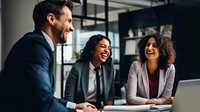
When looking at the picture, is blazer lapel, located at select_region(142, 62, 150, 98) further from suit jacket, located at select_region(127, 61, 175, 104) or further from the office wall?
the office wall

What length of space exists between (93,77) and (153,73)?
0.51m

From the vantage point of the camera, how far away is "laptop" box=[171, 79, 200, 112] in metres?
1.07

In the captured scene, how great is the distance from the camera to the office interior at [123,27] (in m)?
3.79

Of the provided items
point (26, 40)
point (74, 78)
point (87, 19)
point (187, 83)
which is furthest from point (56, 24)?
point (87, 19)

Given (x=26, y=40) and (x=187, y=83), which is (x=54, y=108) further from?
(x=187, y=83)

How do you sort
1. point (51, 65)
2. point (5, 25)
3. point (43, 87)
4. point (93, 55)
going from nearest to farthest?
1. point (43, 87)
2. point (51, 65)
3. point (93, 55)
4. point (5, 25)

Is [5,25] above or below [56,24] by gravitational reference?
above

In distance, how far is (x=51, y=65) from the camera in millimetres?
1223

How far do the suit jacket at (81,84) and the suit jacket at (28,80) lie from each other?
98 centimetres

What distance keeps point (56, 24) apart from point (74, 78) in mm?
966

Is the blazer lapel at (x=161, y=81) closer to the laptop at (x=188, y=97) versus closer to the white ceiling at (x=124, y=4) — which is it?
the laptop at (x=188, y=97)

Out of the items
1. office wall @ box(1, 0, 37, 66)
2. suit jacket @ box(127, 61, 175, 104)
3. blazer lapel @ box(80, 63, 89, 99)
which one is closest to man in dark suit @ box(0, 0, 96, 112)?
blazer lapel @ box(80, 63, 89, 99)

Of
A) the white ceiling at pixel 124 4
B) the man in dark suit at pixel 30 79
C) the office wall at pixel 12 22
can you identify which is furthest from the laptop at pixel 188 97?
the white ceiling at pixel 124 4

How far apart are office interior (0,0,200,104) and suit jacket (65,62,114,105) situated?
70.1 inches
